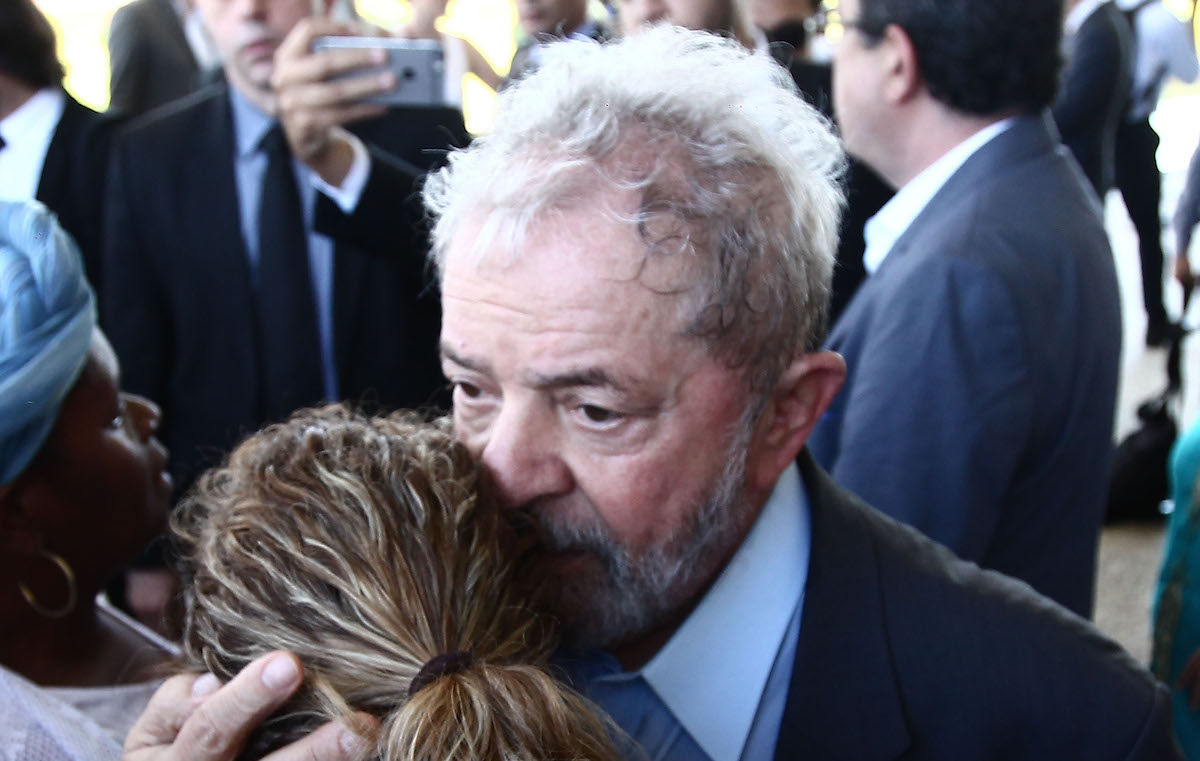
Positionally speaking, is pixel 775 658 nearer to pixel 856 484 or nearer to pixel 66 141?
pixel 856 484

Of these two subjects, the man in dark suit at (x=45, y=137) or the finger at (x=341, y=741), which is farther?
the man in dark suit at (x=45, y=137)

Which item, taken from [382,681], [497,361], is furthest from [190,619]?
[497,361]

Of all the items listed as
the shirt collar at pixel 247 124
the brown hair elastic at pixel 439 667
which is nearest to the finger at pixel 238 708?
the brown hair elastic at pixel 439 667

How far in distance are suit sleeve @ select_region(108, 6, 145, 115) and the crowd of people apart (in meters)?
2.40

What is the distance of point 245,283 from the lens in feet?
9.03

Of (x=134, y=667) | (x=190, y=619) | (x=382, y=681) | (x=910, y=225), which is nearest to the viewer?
(x=382, y=681)

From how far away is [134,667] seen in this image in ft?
5.94

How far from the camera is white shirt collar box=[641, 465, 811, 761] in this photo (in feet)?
4.64

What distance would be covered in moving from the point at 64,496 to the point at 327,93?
1.13 meters

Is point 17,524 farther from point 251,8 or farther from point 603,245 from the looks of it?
point 251,8

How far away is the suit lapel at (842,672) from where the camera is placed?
1401 mm

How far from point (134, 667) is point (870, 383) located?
136 cm

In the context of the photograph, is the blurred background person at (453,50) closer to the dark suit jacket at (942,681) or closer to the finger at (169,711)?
the dark suit jacket at (942,681)

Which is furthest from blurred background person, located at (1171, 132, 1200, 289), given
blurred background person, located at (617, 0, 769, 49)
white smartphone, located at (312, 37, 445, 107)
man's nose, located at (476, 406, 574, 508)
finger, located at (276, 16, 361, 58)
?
man's nose, located at (476, 406, 574, 508)
